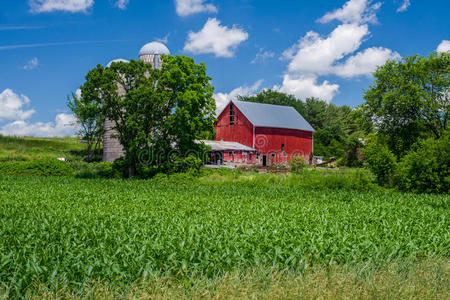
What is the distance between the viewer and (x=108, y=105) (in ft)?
93.1

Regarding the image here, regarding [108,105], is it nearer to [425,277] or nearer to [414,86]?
[414,86]

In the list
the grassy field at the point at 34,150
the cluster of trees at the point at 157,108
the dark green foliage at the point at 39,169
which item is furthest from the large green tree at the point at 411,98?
the grassy field at the point at 34,150

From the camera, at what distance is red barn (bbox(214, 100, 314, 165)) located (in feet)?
149

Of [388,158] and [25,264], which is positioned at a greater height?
[388,158]

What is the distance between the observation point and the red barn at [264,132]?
45.5 m

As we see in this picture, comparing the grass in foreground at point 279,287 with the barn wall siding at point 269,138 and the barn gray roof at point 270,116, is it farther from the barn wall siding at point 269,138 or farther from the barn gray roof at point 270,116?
the barn gray roof at point 270,116

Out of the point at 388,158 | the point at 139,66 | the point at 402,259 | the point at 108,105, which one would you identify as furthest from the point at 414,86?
the point at 402,259

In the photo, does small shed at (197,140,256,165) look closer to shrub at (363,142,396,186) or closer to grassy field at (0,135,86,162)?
grassy field at (0,135,86,162)

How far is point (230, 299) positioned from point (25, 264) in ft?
10.9

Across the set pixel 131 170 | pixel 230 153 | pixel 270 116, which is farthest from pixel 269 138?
pixel 131 170

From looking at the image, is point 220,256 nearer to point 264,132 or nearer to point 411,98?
point 411,98

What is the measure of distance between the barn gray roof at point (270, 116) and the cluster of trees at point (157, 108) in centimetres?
1777

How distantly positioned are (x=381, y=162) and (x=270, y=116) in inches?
1017

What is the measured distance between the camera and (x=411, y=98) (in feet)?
99.7
